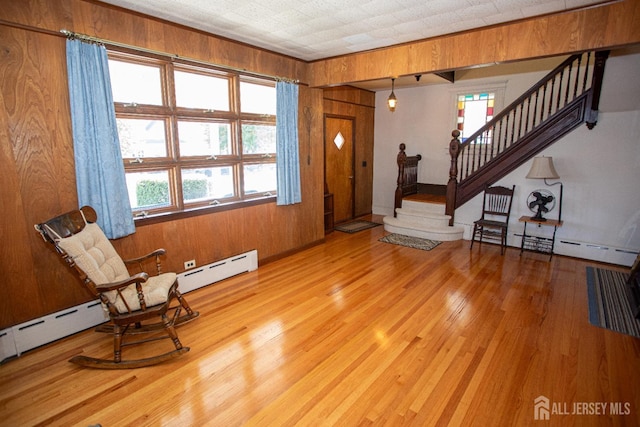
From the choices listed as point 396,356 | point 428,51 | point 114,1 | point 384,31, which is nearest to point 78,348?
point 396,356

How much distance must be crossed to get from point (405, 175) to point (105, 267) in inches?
221

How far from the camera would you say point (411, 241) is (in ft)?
18.7

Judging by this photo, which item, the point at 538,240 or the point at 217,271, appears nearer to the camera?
the point at 217,271

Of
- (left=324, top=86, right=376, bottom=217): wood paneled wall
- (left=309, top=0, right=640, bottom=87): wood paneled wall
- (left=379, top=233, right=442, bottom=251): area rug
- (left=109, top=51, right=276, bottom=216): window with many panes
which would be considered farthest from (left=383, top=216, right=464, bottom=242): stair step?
(left=309, top=0, right=640, bottom=87): wood paneled wall

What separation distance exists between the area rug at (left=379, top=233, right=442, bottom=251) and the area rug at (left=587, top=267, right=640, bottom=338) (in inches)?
82.0

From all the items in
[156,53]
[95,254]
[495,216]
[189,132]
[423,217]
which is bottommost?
[423,217]

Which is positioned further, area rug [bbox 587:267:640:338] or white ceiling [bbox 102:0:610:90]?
area rug [bbox 587:267:640:338]

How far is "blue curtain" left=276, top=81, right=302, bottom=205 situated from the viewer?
14.8 feet

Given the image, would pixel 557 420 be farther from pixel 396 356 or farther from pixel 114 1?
pixel 114 1

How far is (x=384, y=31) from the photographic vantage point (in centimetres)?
350

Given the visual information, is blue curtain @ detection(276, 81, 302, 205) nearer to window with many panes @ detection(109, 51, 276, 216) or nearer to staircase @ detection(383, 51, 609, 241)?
window with many panes @ detection(109, 51, 276, 216)

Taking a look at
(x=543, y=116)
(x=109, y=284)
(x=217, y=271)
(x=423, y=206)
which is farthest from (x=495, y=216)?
(x=109, y=284)

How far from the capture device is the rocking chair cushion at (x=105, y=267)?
98.0 inches

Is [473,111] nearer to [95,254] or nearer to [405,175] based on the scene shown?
[405,175]
